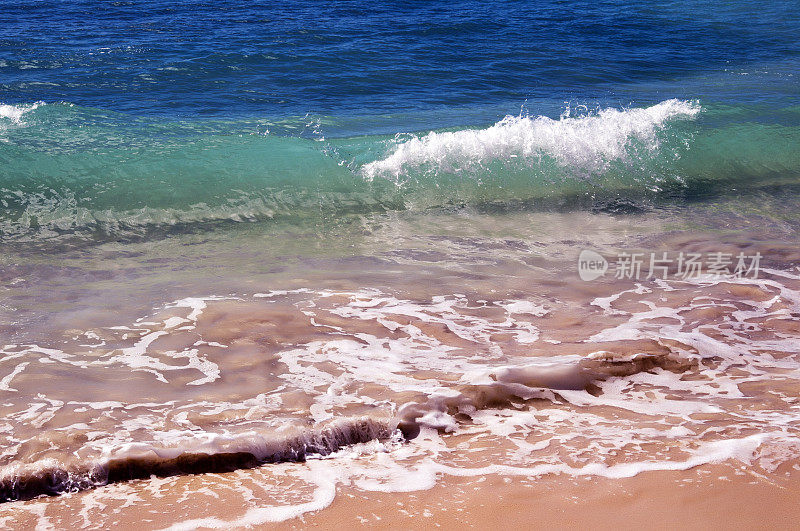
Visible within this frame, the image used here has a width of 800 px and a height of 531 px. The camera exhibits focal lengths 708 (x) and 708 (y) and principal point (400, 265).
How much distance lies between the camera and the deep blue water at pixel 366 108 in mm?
7621

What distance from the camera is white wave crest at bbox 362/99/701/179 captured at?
826 cm

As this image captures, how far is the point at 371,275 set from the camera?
213 inches

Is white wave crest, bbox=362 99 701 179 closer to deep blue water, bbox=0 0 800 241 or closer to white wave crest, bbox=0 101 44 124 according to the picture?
deep blue water, bbox=0 0 800 241

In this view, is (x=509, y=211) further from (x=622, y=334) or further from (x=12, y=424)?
(x=12, y=424)

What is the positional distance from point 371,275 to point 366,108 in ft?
19.0

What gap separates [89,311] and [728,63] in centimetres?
1341

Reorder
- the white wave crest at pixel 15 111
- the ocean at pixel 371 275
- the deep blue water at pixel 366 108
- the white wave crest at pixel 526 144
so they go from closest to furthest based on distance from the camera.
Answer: the ocean at pixel 371 275
the deep blue water at pixel 366 108
the white wave crest at pixel 526 144
the white wave crest at pixel 15 111

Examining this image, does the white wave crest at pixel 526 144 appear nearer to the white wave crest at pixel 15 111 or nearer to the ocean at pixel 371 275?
the ocean at pixel 371 275

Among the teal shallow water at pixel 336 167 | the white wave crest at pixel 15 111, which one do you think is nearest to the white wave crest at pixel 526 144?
the teal shallow water at pixel 336 167

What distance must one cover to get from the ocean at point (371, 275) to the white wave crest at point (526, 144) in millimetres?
39

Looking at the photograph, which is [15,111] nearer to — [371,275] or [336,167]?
[336,167]

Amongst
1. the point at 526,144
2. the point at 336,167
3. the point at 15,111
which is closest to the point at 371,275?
the point at 336,167

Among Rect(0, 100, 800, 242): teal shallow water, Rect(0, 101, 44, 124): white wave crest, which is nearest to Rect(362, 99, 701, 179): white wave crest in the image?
Rect(0, 100, 800, 242): teal shallow water

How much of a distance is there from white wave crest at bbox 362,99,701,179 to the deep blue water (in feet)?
0.09
